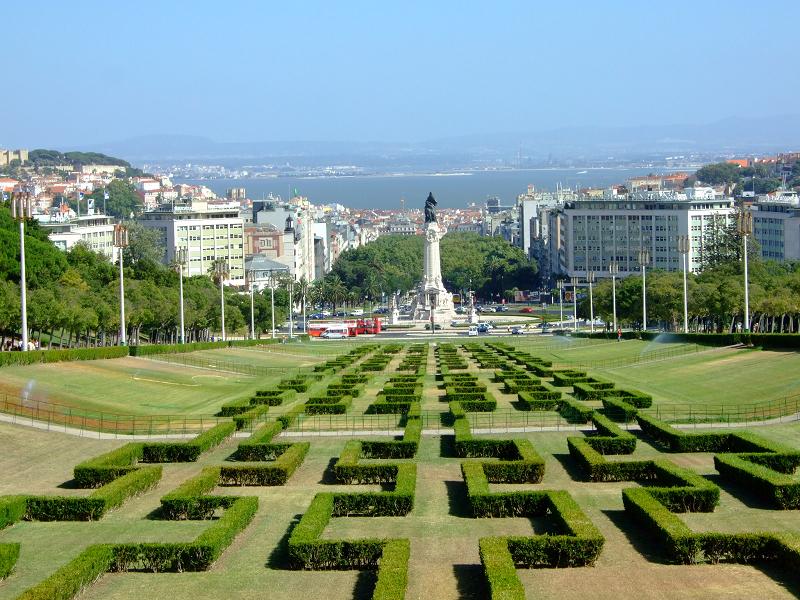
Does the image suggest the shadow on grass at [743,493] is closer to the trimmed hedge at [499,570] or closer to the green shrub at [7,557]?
the trimmed hedge at [499,570]

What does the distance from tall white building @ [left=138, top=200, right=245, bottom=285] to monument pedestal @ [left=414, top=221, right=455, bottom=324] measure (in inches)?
1377

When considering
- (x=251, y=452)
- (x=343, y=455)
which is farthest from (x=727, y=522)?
(x=251, y=452)

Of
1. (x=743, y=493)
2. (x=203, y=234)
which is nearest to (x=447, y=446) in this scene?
(x=743, y=493)

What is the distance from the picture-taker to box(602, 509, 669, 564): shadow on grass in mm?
30141

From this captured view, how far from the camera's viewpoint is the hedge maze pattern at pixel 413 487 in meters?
29.1

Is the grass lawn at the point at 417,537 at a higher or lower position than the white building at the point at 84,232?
lower

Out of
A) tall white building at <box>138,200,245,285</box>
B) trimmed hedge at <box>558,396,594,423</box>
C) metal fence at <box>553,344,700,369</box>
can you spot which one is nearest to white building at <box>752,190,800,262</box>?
tall white building at <box>138,200,245,285</box>

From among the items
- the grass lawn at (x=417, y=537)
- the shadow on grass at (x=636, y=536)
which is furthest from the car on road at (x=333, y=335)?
the shadow on grass at (x=636, y=536)

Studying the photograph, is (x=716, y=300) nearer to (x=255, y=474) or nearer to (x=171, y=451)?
(x=171, y=451)

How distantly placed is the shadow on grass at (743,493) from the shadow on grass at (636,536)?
3.27 metres

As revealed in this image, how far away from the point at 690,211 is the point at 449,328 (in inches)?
2283

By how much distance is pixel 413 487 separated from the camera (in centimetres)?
3600

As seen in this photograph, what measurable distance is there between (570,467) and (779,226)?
490 ft

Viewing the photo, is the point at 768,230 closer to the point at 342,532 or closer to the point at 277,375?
the point at 277,375
